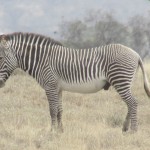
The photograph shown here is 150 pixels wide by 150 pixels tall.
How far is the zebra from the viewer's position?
33.4 ft

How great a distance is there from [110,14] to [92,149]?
35.2 metres

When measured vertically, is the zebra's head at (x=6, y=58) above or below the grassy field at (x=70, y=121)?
above

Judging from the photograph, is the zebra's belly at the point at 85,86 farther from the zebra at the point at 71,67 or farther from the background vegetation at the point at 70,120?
the background vegetation at the point at 70,120

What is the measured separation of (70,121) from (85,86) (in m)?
1.37

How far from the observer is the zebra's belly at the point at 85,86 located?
1020 centimetres

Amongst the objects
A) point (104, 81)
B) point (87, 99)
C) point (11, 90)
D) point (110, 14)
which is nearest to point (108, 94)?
point (87, 99)

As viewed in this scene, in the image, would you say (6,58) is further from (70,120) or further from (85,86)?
(70,120)

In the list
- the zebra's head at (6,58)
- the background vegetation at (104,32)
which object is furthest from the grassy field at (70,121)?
the background vegetation at (104,32)

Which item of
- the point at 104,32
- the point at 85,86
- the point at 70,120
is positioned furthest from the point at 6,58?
the point at 104,32

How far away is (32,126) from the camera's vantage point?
10570mm

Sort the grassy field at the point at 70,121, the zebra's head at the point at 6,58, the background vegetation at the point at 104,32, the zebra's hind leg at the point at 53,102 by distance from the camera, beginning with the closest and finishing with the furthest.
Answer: the grassy field at the point at 70,121, the zebra's hind leg at the point at 53,102, the zebra's head at the point at 6,58, the background vegetation at the point at 104,32

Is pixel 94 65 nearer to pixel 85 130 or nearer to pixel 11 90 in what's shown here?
pixel 85 130

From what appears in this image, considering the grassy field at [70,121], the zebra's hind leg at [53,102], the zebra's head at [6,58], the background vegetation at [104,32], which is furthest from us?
the background vegetation at [104,32]

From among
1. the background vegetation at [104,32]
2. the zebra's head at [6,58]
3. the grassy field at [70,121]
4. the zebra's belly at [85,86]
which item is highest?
the zebra's head at [6,58]
